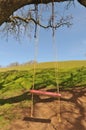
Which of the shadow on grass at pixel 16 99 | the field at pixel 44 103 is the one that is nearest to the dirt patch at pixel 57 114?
the field at pixel 44 103

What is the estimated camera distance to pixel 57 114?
1266 cm

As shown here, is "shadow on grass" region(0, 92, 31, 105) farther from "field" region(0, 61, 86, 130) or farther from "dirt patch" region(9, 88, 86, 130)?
"dirt patch" region(9, 88, 86, 130)

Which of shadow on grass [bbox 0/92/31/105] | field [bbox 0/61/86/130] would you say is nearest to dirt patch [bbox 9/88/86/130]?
field [bbox 0/61/86/130]

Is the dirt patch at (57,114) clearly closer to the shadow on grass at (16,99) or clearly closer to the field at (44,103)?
the field at (44,103)

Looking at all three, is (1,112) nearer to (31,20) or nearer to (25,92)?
(25,92)

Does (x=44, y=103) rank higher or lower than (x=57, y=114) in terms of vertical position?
higher

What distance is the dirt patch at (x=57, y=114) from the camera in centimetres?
1169

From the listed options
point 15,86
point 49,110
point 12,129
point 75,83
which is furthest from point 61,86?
point 12,129

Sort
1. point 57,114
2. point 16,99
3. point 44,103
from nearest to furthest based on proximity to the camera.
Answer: point 57,114
point 44,103
point 16,99

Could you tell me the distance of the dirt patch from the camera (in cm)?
1169

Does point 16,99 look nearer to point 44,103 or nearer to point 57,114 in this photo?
point 44,103

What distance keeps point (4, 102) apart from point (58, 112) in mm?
2675

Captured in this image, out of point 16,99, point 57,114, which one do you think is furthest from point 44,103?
point 16,99

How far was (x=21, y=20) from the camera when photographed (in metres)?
17.6
